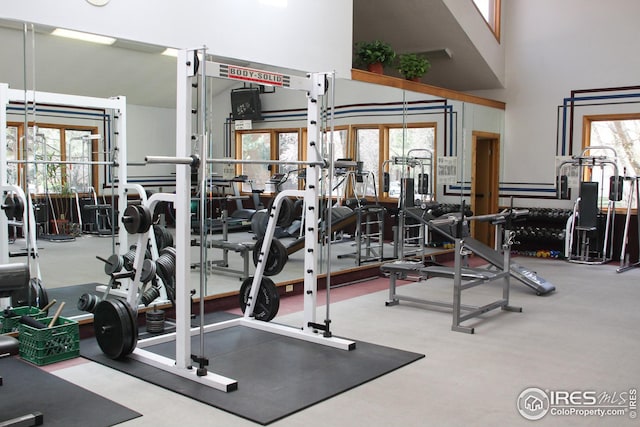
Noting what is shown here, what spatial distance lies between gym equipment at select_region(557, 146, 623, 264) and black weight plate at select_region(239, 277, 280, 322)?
19.3 feet

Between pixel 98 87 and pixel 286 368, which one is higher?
pixel 98 87

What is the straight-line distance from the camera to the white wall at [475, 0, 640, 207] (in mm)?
9734

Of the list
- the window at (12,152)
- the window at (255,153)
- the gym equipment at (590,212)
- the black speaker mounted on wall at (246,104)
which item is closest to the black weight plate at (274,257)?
the window at (255,153)

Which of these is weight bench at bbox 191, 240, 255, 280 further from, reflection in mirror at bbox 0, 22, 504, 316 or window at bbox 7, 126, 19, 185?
window at bbox 7, 126, 19, 185

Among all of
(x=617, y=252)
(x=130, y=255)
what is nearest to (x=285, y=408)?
(x=130, y=255)

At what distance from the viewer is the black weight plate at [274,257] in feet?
17.2

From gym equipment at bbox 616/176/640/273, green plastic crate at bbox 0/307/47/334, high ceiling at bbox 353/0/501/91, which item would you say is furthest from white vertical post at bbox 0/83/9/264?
gym equipment at bbox 616/176/640/273

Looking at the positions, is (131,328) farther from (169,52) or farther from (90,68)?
(169,52)

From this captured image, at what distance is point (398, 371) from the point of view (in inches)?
173

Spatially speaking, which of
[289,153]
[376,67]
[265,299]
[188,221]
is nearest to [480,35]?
[376,67]

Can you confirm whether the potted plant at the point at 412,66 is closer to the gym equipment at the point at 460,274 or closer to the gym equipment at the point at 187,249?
the gym equipment at the point at 460,274

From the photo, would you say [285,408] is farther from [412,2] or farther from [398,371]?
[412,2]

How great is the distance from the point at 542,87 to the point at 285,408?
8.54 metres

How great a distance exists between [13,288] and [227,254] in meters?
3.01
